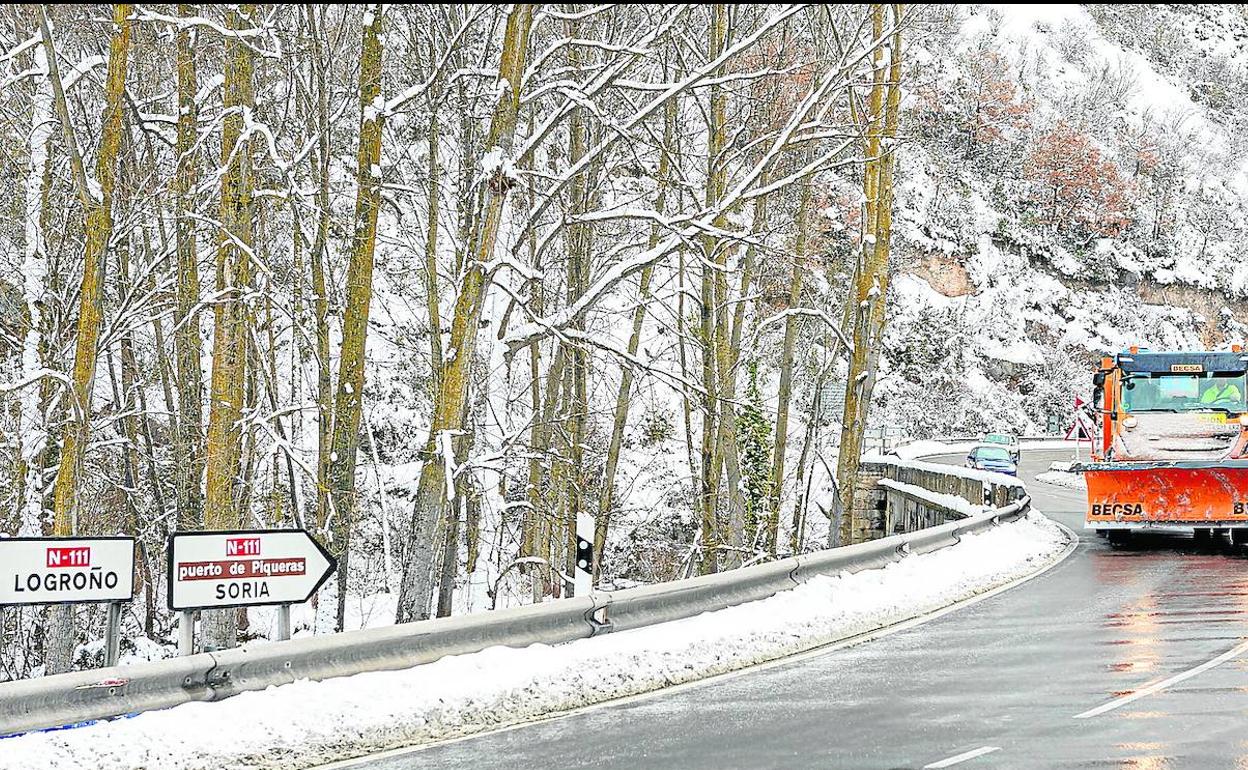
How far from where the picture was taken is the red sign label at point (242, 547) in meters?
9.28

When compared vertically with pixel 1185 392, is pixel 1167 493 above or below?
below

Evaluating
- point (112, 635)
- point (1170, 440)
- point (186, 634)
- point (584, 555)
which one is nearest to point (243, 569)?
point (186, 634)

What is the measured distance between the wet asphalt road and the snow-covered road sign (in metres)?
2.01

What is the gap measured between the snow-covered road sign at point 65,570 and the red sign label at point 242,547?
2.27ft

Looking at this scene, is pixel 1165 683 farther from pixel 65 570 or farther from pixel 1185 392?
pixel 1185 392

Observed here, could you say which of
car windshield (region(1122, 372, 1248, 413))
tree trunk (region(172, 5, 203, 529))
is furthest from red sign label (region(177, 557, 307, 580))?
car windshield (region(1122, 372, 1248, 413))

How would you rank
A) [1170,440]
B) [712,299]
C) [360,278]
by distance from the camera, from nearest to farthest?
1. [360,278]
2. [1170,440]
3. [712,299]

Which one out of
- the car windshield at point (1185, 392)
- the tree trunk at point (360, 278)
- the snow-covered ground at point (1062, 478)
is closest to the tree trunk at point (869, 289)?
the car windshield at point (1185, 392)

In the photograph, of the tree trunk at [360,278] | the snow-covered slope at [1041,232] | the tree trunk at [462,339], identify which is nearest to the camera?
the tree trunk at [462,339]

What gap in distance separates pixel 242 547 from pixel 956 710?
5065 mm

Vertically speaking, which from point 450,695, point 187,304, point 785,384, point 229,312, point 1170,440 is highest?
point 187,304

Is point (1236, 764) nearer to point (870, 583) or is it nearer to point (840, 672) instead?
point (840, 672)

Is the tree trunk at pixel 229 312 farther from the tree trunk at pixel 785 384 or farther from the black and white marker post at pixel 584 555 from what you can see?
the tree trunk at pixel 785 384

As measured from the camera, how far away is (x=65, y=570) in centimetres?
852
